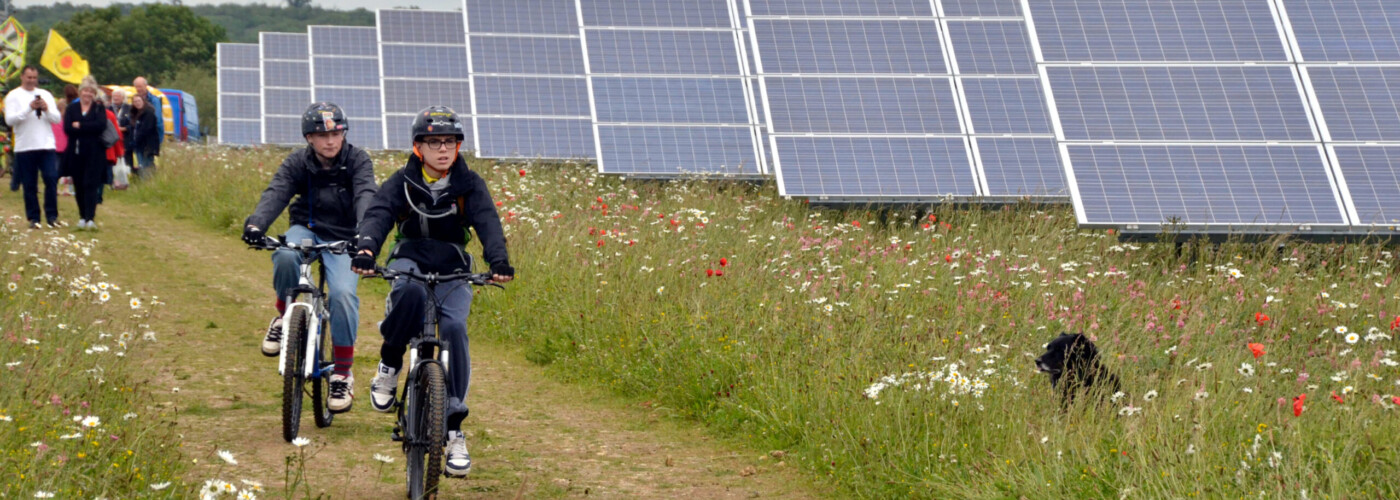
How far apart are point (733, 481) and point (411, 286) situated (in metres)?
1.81

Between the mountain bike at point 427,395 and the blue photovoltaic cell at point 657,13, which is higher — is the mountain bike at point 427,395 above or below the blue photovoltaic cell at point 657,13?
below

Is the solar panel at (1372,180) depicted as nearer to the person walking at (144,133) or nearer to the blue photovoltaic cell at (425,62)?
the person walking at (144,133)

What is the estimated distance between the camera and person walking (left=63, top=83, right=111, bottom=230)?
15.6 m

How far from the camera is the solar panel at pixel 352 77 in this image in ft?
112

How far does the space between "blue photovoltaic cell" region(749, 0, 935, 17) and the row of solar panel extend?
41mm

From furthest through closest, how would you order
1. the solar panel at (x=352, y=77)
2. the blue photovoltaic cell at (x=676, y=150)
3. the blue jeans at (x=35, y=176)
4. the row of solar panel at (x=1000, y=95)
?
the solar panel at (x=352, y=77), the blue photovoltaic cell at (x=676, y=150), the blue jeans at (x=35, y=176), the row of solar panel at (x=1000, y=95)

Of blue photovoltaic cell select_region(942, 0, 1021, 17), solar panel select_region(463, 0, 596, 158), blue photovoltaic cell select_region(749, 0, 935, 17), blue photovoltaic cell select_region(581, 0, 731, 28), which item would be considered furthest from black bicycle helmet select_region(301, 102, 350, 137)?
solar panel select_region(463, 0, 596, 158)

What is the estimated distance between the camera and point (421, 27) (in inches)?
1368

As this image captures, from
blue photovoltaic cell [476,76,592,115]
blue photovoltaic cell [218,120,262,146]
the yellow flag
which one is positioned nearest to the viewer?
blue photovoltaic cell [476,76,592,115]

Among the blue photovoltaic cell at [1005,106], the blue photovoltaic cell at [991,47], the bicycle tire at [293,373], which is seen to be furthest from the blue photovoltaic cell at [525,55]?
the bicycle tire at [293,373]

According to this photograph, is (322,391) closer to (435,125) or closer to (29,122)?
(435,125)

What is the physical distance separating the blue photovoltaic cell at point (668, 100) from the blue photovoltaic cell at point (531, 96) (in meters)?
4.19

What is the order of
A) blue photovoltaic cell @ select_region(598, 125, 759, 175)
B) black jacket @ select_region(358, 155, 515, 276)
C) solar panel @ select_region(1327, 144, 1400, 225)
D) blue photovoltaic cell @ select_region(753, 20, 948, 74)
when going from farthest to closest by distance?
1. blue photovoltaic cell @ select_region(598, 125, 759, 175)
2. blue photovoltaic cell @ select_region(753, 20, 948, 74)
3. solar panel @ select_region(1327, 144, 1400, 225)
4. black jacket @ select_region(358, 155, 515, 276)

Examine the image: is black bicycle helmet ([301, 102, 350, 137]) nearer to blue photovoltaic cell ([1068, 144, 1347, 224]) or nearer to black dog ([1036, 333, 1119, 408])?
black dog ([1036, 333, 1119, 408])
